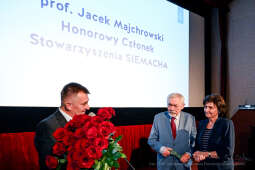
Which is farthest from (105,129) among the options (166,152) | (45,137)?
(166,152)

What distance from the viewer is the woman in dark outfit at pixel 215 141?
2.08 meters

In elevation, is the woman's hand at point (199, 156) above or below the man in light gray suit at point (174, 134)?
below

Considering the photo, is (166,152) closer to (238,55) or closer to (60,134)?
(60,134)

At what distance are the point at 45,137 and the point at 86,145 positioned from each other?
0.56m

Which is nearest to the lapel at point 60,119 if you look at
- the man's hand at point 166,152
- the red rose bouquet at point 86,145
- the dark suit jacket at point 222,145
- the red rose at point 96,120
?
the red rose bouquet at point 86,145

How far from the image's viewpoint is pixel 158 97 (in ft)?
12.3

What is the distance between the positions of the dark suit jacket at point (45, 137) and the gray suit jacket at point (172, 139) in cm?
106

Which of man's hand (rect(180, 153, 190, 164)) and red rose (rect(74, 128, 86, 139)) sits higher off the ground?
red rose (rect(74, 128, 86, 139))

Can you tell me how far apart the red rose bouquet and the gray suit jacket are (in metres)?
1.24

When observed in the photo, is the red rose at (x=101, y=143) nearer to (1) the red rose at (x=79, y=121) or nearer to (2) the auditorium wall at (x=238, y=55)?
(1) the red rose at (x=79, y=121)

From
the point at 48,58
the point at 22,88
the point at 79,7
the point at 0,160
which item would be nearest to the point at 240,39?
the point at 79,7

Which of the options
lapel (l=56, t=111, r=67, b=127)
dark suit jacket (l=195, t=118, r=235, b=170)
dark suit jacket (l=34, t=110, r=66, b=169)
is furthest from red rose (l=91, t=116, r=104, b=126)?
dark suit jacket (l=195, t=118, r=235, b=170)

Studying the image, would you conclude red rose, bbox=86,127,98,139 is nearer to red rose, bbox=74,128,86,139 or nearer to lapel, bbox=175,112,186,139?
red rose, bbox=74,128,86,139

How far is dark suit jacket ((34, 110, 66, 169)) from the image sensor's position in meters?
1.31
